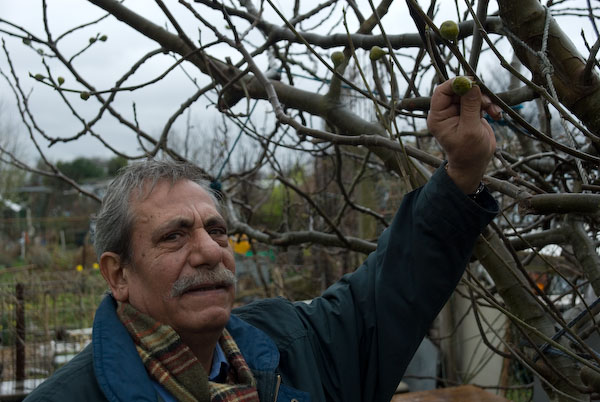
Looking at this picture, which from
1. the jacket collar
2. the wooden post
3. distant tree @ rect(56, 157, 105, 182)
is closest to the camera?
the jacket collar

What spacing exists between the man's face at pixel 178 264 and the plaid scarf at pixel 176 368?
0.05 meters

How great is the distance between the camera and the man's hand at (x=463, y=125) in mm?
1235

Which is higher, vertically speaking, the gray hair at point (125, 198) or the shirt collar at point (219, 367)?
the gray hair at point (125, 198)

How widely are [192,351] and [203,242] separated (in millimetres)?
320

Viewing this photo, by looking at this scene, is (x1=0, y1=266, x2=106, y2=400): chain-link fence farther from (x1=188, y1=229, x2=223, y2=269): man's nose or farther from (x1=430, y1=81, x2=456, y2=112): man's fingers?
(x1=430, y1=81, x2=456, y2=112): man's fingers

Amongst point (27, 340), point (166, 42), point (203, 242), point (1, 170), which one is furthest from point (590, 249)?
point (1, 170)

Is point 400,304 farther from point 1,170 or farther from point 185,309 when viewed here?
point 1,170

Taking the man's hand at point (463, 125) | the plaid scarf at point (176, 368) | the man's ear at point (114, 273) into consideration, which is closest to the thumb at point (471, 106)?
the man's hand at point (463, 125)

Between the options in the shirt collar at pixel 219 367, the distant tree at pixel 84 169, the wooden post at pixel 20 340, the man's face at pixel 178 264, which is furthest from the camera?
the distant tree at pixel 84 169

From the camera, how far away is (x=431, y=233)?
1.51m

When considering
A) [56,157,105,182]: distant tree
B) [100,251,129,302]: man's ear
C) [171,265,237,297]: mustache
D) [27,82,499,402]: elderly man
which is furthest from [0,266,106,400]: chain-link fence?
[56,157,105,182]: distant tree

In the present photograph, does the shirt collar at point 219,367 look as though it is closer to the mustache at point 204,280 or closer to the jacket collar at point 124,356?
the jacket collar at point 124,356

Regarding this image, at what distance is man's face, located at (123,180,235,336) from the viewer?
1596 mm

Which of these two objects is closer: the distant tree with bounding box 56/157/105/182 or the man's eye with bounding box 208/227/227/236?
the man's eye with bounding box 208/227/227/236
